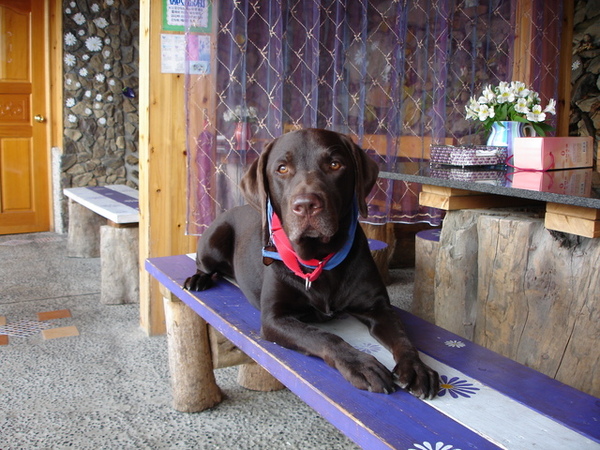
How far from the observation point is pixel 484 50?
13.0 ft

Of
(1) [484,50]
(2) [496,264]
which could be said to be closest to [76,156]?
(1) [484,50]

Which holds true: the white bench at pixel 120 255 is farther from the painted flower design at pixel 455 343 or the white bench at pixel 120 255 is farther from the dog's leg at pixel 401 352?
the painted flower design at pixel 455 343

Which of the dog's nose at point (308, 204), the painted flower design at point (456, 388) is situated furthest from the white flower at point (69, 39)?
the painted flower design at point (456, 388)

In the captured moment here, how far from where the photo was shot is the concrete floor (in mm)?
2309

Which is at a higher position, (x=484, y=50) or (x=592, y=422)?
(x=484, y=50)

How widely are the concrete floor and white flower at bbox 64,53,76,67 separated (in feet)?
9.44

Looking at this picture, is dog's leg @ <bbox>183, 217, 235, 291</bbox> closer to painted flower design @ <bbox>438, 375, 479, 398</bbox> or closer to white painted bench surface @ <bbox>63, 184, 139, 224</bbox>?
painted flower design @ <bbox>438, 375, 479, 398</bbox>

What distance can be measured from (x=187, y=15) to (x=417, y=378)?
96.1 inches

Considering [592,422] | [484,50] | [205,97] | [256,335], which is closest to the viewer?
[592,422]

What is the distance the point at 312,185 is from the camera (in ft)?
5.40

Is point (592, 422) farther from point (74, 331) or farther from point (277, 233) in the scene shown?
point (74, 331)

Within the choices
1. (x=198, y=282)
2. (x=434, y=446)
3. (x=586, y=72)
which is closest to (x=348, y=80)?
(x=198, y=282)

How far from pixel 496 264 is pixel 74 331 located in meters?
2.38

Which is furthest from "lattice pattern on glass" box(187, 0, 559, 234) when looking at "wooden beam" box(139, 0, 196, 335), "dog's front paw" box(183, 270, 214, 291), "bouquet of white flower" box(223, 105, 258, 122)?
"dog's front paw" box(183, 270, 214, 291)
